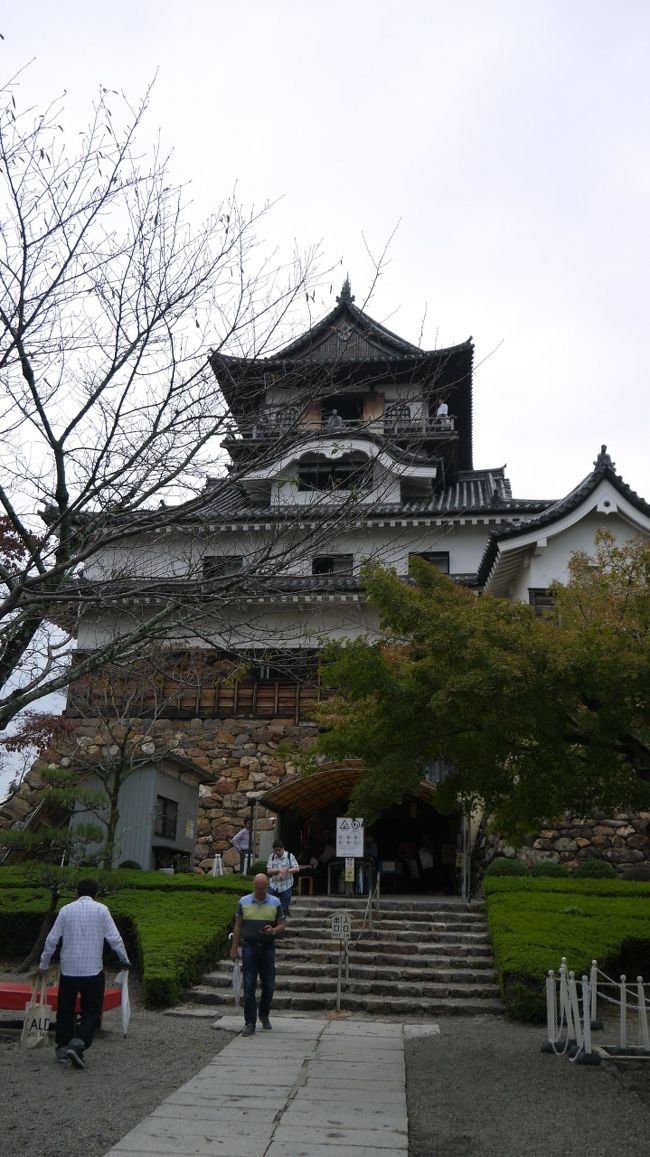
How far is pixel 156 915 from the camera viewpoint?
48.9ft

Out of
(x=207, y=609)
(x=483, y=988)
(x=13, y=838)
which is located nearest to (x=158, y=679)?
(x=13, y=838)

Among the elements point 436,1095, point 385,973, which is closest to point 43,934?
point 385,973

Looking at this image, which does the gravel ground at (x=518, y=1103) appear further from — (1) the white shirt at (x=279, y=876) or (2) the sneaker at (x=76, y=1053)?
(1) the white shirt at (x=279, y=876)

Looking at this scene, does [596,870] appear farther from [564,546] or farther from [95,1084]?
[95,1084]

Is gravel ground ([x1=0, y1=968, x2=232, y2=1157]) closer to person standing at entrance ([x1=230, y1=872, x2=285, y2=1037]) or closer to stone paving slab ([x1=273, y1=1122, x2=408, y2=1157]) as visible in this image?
person standing at entrance ([x1=230, y1=872, x2=285, y2=1037])

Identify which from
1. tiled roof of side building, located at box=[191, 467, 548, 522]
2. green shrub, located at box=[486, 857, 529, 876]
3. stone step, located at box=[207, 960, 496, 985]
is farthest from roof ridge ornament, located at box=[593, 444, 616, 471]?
stone step, located at box=[207, 960, 496, 985]

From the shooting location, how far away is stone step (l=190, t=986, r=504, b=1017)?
12406 millimetres

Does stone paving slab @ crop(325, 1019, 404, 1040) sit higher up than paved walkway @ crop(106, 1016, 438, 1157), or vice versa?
paved walkway @ crop(106, 1016, 438, 1157)

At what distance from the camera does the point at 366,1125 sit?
21.6 ft

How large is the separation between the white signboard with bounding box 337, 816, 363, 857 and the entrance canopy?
447 centimetres

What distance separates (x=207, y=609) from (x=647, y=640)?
14.8ft

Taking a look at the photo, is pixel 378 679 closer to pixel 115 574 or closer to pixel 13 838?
pixel 115 574

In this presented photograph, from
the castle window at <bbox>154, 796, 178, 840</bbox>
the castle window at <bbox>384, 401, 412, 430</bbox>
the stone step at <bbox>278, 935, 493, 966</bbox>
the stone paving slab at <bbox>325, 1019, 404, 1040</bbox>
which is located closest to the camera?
the castle window at <bbox>384, 401, 412, 430</bbox>

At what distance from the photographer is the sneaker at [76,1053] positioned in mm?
8047
